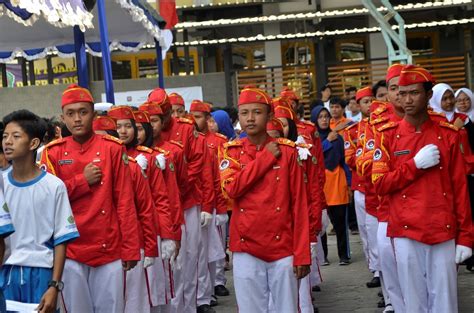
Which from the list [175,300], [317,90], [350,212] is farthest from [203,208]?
[317,90]

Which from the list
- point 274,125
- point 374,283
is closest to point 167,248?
point 274,125

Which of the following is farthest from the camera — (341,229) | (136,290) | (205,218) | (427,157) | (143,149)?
(341,229)

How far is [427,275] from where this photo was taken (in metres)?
8.25

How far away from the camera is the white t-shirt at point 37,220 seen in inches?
267

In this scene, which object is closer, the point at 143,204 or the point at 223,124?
the point at 143,204

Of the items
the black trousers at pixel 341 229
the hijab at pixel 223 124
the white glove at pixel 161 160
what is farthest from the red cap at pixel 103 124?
the hijab at pixel 223 124

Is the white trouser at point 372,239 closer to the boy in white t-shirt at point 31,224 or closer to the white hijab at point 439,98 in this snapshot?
the white hijab at point 439,98

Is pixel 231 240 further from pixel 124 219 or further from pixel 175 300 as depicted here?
pixel 175 300

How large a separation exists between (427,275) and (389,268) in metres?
2.17

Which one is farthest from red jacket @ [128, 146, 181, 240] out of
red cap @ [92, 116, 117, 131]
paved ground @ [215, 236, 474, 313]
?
paved ground @ [215, 236, 474, 313]

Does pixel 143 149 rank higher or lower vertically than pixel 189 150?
higher

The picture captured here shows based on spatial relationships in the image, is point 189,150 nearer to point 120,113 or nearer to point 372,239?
point 372,239

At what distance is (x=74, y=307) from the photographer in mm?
8086

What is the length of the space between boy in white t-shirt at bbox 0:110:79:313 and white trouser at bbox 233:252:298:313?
6.37 feet
